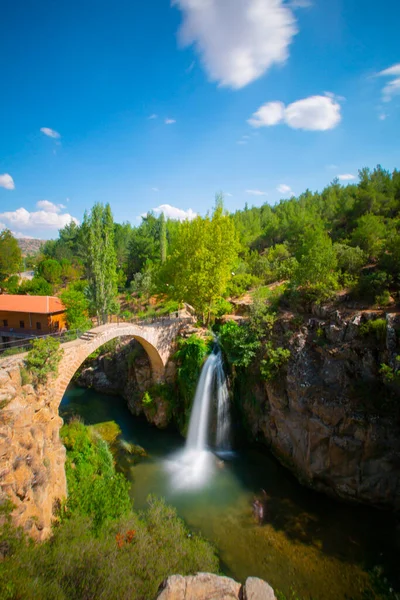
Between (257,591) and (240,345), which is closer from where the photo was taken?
(257,591)

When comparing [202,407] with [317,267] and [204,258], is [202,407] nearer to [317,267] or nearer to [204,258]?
[204,258]

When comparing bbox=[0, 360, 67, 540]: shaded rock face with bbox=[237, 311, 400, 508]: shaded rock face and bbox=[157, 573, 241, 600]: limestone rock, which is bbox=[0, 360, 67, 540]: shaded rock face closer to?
bbox=[157, 573, 241, 600]: limestone rock

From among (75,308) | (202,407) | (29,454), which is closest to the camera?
(29,454)

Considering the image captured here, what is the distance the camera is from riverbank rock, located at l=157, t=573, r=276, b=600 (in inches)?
279

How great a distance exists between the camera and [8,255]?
4028cm

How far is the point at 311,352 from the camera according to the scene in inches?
595

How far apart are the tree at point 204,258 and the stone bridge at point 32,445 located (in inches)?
346

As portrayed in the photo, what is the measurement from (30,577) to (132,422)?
1325cm

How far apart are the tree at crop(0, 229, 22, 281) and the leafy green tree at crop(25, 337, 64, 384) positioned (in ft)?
108

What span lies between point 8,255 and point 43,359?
3446 centimetres

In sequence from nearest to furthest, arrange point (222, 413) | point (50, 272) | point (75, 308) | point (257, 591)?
point (257, 591) → point (222, 413) → point (75, 308) → point (50, 272)

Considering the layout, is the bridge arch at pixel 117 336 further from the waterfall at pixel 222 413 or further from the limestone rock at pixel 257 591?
the limestone rock at pixel 257 591

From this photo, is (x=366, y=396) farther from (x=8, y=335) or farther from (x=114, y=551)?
(x=8, y=335)

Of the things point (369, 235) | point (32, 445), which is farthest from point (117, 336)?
point (369, 235)
